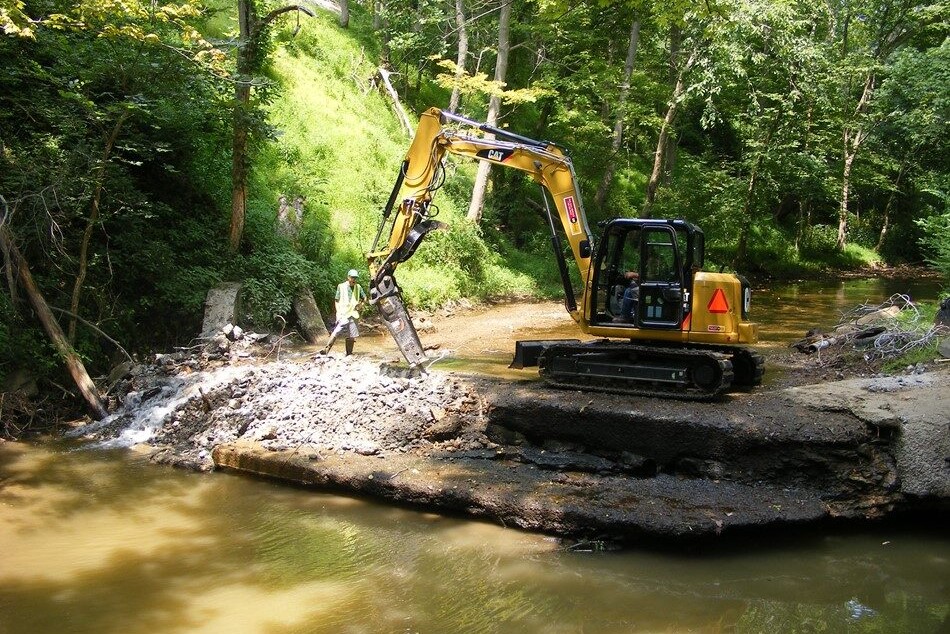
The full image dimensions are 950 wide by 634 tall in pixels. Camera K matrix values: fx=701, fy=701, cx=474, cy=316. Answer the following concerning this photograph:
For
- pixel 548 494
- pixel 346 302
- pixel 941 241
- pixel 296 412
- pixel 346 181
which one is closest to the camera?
pixel 548 494

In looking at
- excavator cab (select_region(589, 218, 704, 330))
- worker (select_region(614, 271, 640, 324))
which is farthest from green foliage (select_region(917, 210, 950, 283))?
worker (select_region(614, 271, 640, 324))

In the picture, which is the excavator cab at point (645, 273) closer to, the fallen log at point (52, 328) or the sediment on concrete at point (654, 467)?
the sediment on concrete at point (654, 467)

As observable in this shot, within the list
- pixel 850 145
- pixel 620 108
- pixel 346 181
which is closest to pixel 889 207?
pixel 850 145

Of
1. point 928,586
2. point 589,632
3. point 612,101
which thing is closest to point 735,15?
point 612,101

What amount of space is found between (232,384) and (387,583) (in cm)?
462

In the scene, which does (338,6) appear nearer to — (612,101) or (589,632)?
(612,101)

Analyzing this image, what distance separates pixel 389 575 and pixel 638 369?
4287 millimetres

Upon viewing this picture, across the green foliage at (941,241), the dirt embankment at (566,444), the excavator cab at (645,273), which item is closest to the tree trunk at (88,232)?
the dirt embankment at (566,444)

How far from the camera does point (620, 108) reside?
2080cm

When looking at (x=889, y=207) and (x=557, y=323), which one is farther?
(x=889, y=207)

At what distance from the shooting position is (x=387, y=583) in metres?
5.54

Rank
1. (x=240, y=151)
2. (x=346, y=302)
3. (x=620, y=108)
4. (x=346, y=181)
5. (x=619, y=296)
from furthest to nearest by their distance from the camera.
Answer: (x=620, y=108) < (x=346, y=181) < (x=240, y=151) < (x=346, y=302) < (x=619, y=296)

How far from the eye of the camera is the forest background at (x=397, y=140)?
983cm

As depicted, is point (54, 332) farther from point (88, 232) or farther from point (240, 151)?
point (240, 151)
